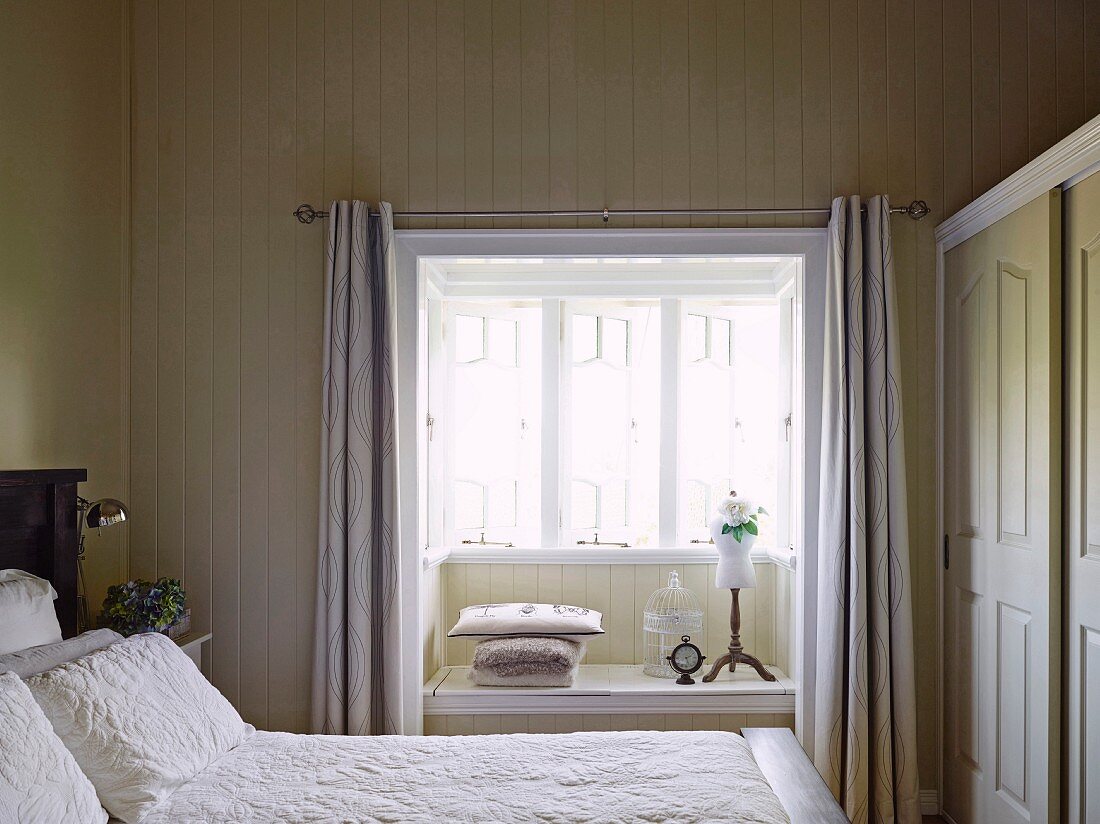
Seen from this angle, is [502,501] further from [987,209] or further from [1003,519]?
[987,209]

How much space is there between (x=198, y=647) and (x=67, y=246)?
1431 millimetres

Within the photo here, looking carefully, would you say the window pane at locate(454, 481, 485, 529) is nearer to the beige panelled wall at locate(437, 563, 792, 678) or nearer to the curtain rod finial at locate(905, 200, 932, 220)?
the beige panelled wall at locate(437, 563, 792, 678)

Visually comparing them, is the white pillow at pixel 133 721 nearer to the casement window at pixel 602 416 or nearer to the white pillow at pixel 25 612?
the white pillow at pixel 25 612

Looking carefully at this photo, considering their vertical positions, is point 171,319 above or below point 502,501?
above

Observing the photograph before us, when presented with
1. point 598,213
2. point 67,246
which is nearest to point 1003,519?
point 598,213

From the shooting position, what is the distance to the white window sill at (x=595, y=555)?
3.95m

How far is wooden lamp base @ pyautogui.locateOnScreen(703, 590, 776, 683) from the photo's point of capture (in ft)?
11.6

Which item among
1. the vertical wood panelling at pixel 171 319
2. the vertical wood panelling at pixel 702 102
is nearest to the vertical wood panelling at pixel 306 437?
the vertical wood panelling at pixel 171 319

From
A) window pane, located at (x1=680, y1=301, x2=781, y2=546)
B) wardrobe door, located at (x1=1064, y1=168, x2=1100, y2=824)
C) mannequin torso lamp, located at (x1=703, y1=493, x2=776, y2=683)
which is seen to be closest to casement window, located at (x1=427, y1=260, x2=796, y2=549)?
window pane, located at (x1=680, y1=301, x2=781, y2=546)

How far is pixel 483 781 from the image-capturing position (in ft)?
6.68

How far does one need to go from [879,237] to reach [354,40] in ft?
6.75

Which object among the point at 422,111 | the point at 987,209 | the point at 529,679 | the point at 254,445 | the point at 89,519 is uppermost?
the point at 422,111

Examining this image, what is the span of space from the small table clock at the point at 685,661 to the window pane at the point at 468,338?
160cm

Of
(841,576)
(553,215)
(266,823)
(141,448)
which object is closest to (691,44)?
(553,215)
